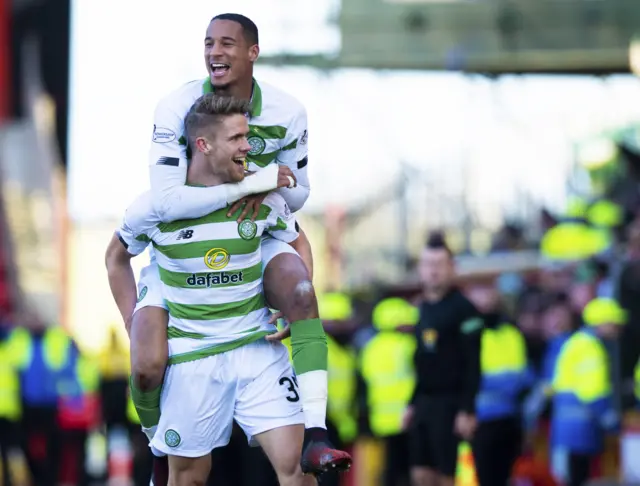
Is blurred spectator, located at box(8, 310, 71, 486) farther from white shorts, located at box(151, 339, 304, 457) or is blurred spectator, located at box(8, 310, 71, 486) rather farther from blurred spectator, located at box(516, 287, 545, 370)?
white shorts, located at box(151, 339, 304, 457)

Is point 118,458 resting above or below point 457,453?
below

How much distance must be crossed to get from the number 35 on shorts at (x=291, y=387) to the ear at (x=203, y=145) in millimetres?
1168

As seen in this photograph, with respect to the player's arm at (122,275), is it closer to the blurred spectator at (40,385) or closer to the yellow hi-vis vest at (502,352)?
the yellow hi-vis vest at (502,352)

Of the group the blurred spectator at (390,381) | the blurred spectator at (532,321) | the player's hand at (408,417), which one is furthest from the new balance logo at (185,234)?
the blurred spectator at (532,321)

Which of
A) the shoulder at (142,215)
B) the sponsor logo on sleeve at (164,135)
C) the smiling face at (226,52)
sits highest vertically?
the smiling face at (226,52)

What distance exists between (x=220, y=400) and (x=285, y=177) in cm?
111

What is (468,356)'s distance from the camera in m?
12.3

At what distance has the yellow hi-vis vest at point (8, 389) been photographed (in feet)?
60.4

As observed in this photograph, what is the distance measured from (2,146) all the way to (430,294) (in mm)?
27956

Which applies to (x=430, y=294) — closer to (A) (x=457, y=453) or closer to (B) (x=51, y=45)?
(A) (x=457, y=453)

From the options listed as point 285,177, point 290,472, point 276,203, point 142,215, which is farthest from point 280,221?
point 290,472

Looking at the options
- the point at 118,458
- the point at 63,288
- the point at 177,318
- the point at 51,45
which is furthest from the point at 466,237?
the point at 177,318

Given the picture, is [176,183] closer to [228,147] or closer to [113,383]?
[228,147]

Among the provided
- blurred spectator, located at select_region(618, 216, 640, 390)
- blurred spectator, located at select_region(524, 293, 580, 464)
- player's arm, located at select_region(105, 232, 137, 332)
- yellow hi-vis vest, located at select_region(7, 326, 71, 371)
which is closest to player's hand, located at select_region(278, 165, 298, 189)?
player's arm, located at select_region(105, 232, 137, 332)
